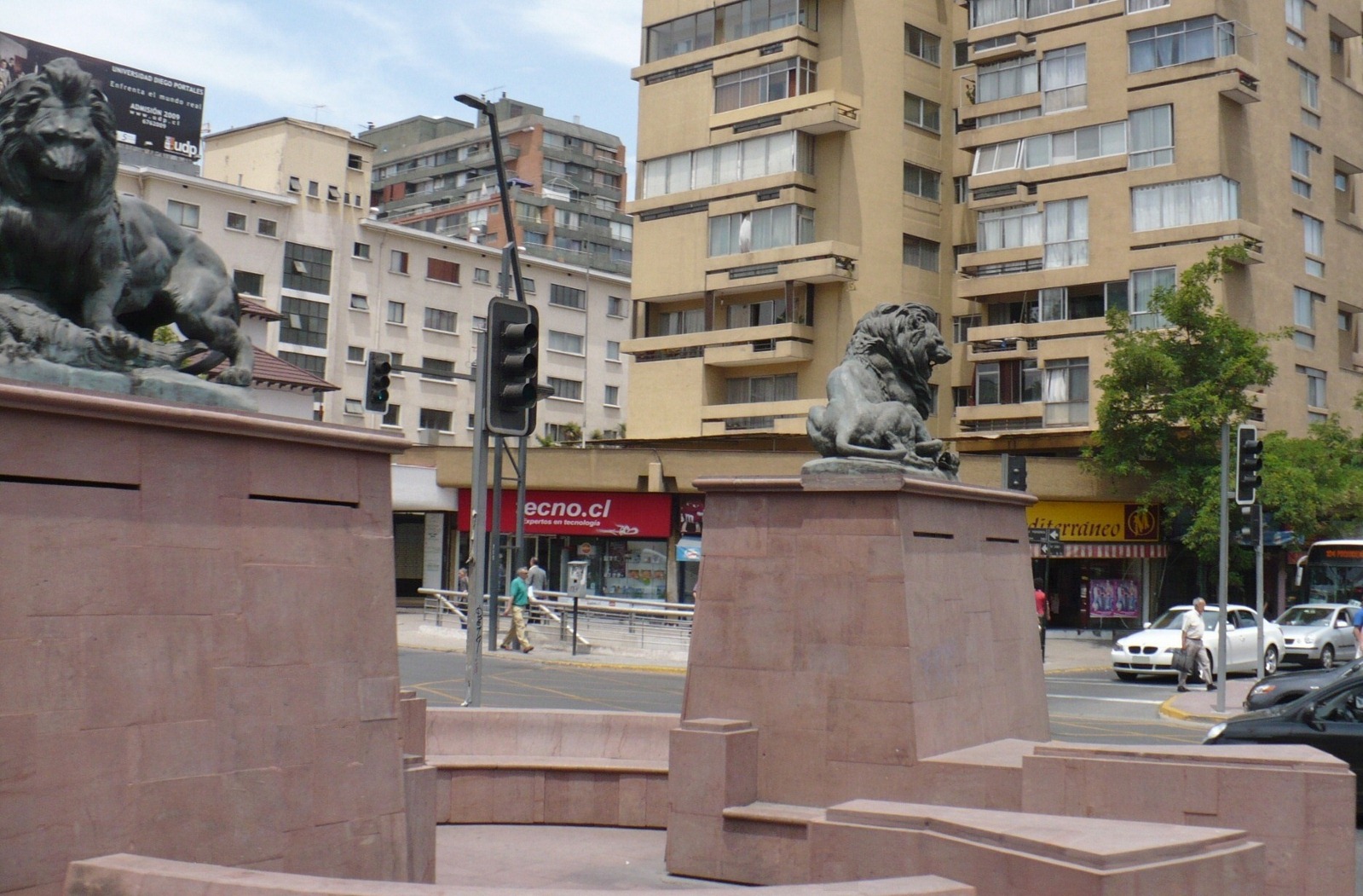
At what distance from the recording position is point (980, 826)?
19.9 feet

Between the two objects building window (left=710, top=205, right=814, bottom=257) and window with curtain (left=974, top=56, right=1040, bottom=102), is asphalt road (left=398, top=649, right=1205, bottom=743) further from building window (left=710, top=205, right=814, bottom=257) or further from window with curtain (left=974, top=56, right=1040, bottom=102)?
window with curtain (left=974, top=56, right=1040, bottom=102)

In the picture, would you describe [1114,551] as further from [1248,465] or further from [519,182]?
[519,182]

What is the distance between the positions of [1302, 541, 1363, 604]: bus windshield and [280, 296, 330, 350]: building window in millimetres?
41535

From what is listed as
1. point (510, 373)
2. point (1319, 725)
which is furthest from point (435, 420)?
point (510, 373)

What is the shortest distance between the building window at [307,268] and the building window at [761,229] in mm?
22899

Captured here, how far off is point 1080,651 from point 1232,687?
11.3 metres

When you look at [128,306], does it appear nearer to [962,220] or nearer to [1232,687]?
[1232,687]

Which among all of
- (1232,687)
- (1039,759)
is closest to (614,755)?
(1039,759)

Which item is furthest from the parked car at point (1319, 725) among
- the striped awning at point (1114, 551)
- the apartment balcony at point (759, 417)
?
the apartment balcony at point (759, 417)

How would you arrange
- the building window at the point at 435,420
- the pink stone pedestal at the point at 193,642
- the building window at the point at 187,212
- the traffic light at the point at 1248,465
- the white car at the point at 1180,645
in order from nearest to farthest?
the pink stone pedestal at the point at 193,642
the traffic light at the point at 1248,465
the white car at the point at 1180,645
the building window at the point at 187,212
the building window at the point at 435,420

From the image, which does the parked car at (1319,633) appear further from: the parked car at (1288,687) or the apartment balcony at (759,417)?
the apartment balcony at (759,417)

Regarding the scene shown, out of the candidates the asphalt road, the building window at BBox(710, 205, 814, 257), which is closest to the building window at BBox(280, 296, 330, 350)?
the building window at BBox(710, 205, 814, 257)

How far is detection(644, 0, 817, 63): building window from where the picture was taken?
1832 inches

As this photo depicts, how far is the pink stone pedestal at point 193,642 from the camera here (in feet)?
17.5
